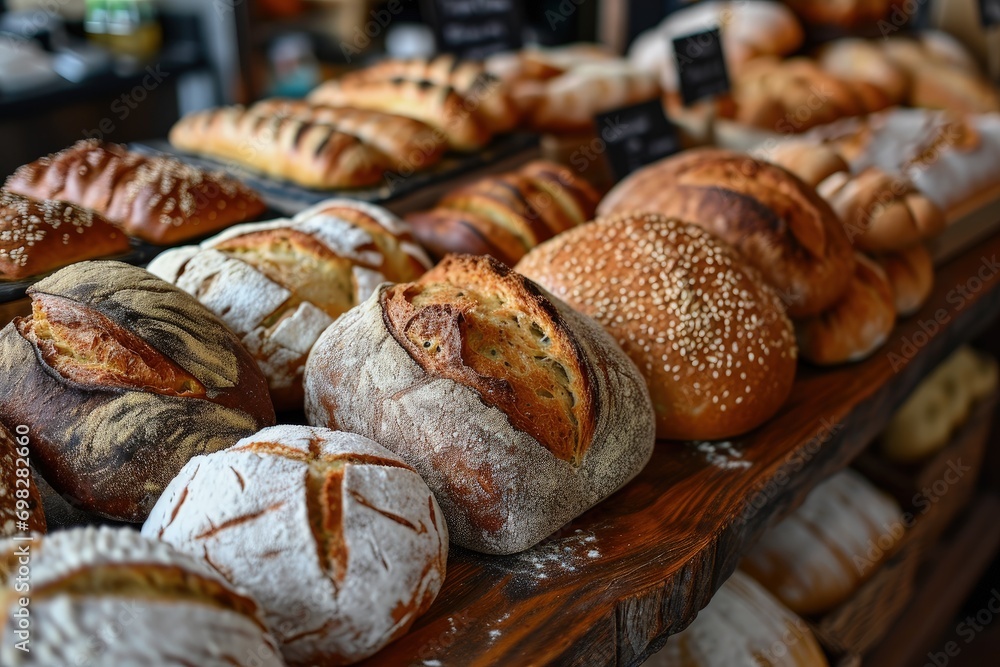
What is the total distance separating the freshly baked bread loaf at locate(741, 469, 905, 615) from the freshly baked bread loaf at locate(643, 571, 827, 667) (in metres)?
0.24

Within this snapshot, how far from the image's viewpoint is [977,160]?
2461 millimetres

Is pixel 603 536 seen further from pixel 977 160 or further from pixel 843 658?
pixel 977 160

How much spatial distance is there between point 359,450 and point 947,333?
5.57ft

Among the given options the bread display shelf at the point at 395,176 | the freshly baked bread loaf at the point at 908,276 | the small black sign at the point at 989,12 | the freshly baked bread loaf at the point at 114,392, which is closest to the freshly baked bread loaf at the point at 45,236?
the freshly baked bread loaf at the point at 114,392

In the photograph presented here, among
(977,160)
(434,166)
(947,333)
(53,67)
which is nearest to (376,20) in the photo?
(53,67)

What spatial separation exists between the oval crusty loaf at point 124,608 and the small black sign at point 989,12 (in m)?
3.65

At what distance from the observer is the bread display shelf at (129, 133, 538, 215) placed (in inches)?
83.4

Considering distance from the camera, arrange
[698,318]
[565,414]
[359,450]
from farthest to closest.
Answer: [698,318]
[565,414]
[359,450]

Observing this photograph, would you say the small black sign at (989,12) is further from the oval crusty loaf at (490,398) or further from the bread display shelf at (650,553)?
the oval crusty loaf at (490,398)

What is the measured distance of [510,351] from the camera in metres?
1.26

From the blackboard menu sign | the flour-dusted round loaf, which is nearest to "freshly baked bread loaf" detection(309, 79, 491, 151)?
the blackboard menu sign

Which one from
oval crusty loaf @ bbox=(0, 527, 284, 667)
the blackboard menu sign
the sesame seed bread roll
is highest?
the blackboard menu sign

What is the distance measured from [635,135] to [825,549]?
4.05 feet

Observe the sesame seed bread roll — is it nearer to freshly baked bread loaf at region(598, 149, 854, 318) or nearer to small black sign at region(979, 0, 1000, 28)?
freshly baked bread loaf at region(598, 149, 854, 318)
